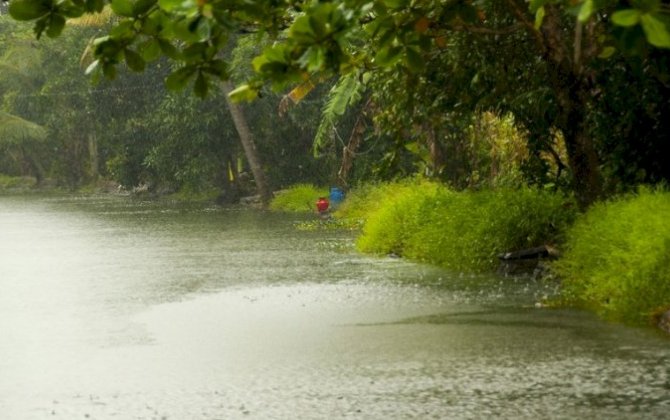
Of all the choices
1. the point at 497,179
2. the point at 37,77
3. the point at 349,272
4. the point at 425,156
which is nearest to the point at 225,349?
the point at 349,272

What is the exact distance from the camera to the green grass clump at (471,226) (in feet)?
49.8

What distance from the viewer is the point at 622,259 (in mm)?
11562

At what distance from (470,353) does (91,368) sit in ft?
9.38

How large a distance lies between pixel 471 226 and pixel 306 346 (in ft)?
21.2

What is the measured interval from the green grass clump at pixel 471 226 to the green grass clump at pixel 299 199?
13.0 m

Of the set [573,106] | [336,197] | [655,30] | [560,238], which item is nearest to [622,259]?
[573,106]

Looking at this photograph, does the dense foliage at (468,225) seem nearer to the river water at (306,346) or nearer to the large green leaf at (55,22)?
the river water at (306,346)

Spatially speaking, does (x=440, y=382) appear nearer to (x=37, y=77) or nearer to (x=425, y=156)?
(x=425, y=156)

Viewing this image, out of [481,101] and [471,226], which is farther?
[471,226]

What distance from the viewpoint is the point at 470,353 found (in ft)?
30.7

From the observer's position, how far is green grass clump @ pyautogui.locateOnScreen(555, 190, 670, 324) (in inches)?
421

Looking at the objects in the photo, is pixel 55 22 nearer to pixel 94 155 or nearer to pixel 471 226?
pixel 471 226

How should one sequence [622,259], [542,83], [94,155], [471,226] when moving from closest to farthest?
1. [622,259]
2. [542,83]
3. [471,226]
4. [94,155]

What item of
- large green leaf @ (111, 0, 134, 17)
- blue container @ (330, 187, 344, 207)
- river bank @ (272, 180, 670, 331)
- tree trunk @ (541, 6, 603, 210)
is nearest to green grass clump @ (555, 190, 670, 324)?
river bank @ (272, 180, 670, 331)
